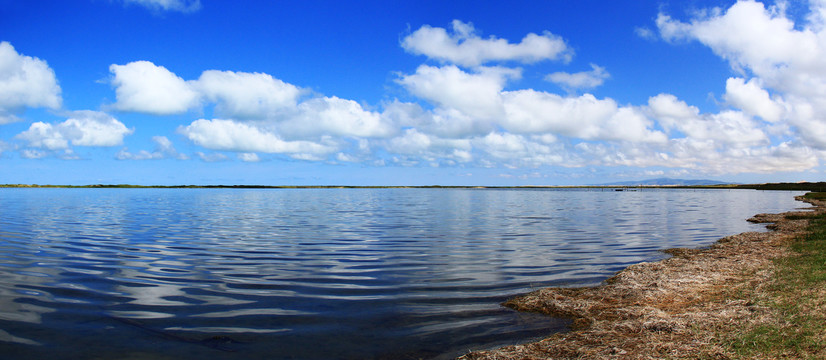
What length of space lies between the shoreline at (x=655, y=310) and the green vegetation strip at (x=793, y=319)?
1.44 feet

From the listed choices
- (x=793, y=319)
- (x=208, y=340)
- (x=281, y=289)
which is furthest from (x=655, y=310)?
(x=281, y=289)

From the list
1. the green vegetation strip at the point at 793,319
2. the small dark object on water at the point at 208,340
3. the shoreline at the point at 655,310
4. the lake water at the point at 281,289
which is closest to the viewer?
the green vegetation strip at the point at 793,319

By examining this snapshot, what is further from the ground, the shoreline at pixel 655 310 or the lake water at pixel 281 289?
the shoreline at pixel 655 310

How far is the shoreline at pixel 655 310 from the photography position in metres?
10.4

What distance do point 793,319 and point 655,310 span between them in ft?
10.3

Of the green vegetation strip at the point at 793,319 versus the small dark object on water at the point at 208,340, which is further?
the small dark object on water at the point at 208,340

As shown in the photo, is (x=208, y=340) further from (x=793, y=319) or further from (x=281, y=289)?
(x=793, y=319)

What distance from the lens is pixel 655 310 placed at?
13602 mm

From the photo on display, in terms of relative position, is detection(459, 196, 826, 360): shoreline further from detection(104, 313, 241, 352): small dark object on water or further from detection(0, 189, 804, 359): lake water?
detection(104, 313, 241, 352): small dark object on water

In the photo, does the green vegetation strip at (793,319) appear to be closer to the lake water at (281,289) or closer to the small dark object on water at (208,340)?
the lake water at (281,289)

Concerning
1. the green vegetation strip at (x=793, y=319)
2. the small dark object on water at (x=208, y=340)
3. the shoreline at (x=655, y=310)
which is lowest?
the small dark object on water at (x=208, y=340)

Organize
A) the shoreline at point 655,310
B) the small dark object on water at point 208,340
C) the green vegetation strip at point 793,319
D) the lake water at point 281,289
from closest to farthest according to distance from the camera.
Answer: the green vegetation strip at point 793,319, the shoreline at point 655,310, the small dark object on water at point 208,340, the lake water at point 281,289

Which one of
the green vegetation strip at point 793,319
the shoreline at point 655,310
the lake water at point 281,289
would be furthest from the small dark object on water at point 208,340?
the green vegetation strip at point 793,319

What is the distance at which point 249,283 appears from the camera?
19125mm
